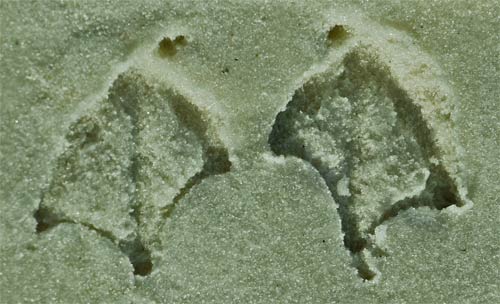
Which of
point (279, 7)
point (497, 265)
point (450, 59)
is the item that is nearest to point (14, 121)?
point (279, 7)

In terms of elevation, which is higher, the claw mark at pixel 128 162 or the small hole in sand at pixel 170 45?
the small hole in sand at pixel 170 45

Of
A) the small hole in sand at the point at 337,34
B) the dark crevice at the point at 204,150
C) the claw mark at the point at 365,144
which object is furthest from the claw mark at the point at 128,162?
the small hole in sand at the point at 337,34

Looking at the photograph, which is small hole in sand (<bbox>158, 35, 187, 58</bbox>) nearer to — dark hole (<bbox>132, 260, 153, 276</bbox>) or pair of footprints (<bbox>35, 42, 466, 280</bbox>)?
pair of footprints (<bbox>35, 42, 466, 280</bbox>)

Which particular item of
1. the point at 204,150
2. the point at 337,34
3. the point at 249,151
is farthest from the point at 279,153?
the point at 337,34

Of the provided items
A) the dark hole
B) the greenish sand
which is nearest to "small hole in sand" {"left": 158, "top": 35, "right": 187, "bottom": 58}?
the greenish sand

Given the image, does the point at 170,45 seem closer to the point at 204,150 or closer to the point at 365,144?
the point at 204,150

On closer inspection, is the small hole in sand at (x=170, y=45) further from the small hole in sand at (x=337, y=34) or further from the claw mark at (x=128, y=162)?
the small hole in sand at (x=337, y=34)

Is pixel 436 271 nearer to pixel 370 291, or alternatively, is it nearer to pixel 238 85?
pixel 370 291

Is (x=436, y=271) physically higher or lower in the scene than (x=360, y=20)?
lower
